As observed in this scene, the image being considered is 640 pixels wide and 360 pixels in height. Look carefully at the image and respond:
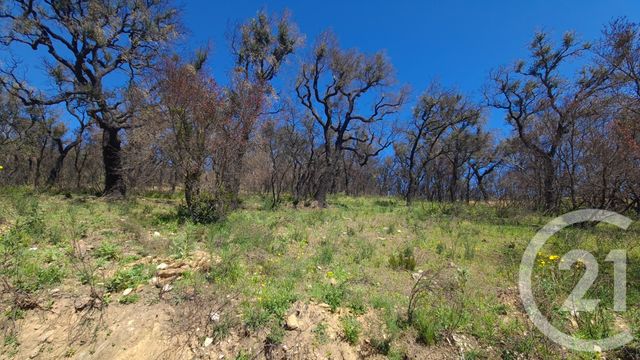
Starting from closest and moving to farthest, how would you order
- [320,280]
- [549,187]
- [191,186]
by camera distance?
[320,280] → [191,186] → [549,187]

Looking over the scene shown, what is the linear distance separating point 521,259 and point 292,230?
5.17m

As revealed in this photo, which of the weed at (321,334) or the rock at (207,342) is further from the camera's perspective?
the weed at (321,334)

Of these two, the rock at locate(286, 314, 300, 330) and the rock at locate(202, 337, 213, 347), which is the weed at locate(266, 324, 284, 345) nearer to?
the rock at locate(286, 314, 300, 330)

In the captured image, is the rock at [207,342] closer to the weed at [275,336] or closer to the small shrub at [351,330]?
the weed at [275,336]

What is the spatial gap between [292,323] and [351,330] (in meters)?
0.75

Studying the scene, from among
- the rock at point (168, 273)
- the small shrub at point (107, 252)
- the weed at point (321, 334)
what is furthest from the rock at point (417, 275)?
the small shrub at point (107, 252)

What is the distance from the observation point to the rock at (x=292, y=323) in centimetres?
422

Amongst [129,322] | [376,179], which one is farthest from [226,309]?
[376,179]

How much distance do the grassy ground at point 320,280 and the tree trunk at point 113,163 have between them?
396cm

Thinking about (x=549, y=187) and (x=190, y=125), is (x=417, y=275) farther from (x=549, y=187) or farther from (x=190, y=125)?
(x=549, y=187)

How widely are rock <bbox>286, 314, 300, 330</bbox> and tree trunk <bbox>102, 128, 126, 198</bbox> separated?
413 inches

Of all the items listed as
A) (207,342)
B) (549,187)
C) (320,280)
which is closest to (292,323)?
(207,342)

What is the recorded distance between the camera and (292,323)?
4.25 metres

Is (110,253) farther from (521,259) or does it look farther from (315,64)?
(315,64)
